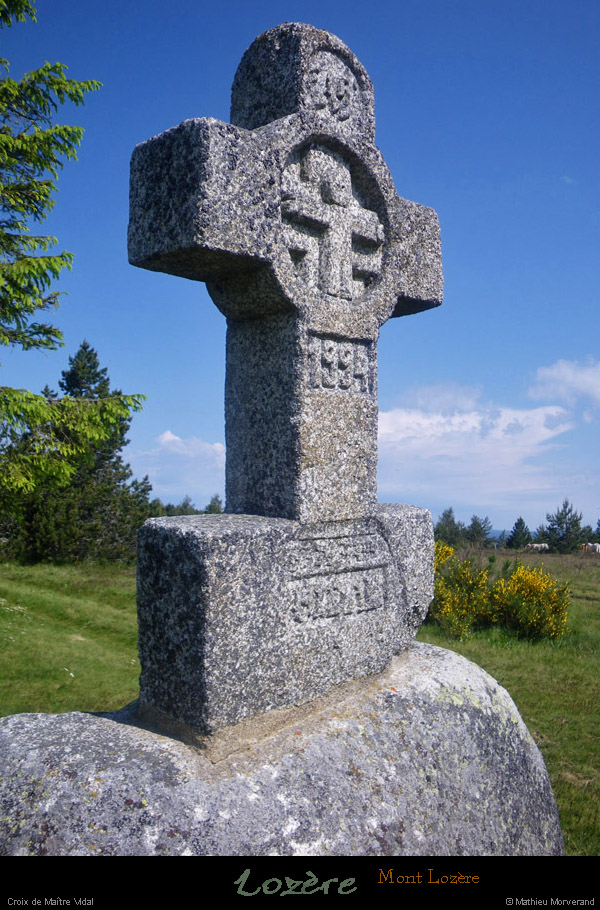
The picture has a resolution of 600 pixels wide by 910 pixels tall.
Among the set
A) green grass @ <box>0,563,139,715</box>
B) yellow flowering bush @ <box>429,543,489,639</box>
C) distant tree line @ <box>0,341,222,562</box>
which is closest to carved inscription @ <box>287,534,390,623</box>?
green grass @ <box>0,563,139,715</box>

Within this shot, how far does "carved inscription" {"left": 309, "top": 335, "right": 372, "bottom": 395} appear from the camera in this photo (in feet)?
10.6

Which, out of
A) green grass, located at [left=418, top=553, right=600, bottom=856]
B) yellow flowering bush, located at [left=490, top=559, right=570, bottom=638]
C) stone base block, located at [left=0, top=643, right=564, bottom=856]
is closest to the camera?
stone base block, located at [left=0, top=643, right=564, bottom=856]

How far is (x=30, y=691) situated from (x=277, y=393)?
193 inches

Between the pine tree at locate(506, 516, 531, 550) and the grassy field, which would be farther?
the pine tree at locate(506, 516, 531, 550)

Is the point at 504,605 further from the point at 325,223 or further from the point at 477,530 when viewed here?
the point at 477,530

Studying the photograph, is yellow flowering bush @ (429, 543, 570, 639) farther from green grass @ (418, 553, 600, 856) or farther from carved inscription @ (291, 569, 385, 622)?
carved inscription @ (291, 569, 385, 622)

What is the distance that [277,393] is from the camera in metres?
3.21

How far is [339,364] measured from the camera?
3.36 m

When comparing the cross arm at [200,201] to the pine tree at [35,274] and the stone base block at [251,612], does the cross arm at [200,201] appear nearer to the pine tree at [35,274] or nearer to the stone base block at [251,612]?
the stone base block at [251,612]

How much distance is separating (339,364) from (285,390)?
347 millimetres

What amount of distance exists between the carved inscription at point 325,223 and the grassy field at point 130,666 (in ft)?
11.3

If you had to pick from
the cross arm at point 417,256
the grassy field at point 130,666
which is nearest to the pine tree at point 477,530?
the grassy field at point 130,666

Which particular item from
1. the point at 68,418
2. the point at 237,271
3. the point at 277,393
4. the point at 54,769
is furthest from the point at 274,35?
the point at 68,418

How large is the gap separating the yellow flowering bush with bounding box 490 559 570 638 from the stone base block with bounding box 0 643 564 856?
553cm
